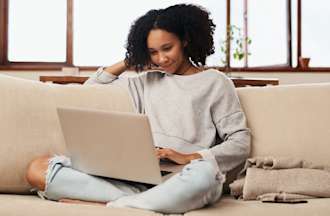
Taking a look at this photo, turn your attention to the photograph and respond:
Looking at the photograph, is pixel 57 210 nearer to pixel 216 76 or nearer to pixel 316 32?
pixel 216 76

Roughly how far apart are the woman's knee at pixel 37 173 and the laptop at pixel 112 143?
125 mm

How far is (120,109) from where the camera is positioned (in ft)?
6.17

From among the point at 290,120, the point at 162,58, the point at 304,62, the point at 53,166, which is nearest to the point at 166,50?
the point at 162,58

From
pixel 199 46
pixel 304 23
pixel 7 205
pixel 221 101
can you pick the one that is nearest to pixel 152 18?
pixel 199 46

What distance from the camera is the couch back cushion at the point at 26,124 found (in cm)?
164

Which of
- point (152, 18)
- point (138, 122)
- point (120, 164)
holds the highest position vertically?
point (152, 18)

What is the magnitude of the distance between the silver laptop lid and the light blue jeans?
4 cm

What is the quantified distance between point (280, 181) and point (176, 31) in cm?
76

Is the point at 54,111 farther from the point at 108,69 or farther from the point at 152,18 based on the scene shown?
the point at 152,18

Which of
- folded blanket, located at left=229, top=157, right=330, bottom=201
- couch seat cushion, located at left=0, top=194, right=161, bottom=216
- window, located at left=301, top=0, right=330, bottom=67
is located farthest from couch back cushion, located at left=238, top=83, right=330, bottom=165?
window, located at left=301, top=0, right=330, bottom=67

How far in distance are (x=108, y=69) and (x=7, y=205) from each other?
0.85 meters

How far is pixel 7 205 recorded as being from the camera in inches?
54.0

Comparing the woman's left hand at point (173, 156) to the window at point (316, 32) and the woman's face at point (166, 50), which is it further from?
the window at point (316, 32)

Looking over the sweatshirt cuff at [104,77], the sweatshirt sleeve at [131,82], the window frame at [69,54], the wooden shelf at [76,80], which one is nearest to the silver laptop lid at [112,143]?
the sweatshirt sleeve at [131,82]
